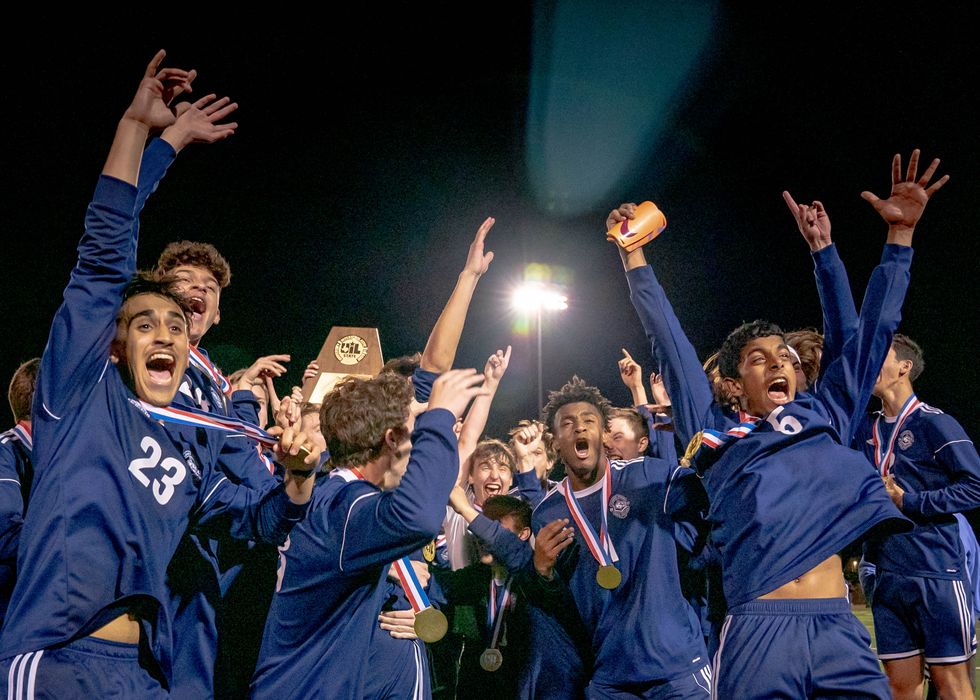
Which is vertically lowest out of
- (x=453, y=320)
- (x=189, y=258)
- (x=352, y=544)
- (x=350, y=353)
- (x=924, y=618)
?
(x=924, y=618)

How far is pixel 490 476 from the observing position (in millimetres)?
7141

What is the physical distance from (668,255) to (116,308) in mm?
28856

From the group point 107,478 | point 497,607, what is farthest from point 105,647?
point 497,607

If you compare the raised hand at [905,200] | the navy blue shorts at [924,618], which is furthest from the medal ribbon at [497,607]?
the raised hand at [905,200]

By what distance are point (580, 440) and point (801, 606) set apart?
5.88 ft

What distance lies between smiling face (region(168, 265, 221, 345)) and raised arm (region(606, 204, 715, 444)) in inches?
92.9

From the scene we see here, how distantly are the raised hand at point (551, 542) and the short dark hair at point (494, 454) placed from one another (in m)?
2.69

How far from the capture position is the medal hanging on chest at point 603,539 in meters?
4.39

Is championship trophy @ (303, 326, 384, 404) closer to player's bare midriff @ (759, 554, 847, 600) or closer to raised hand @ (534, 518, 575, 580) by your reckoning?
raised hand @ (534, 518, 575, 580)

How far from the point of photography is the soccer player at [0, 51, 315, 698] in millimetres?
2504

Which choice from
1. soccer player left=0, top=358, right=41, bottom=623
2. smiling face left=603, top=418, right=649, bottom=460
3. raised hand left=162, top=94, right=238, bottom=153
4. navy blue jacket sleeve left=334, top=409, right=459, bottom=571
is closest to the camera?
navy blue jacket sleeve left=334, top=409, right=459, bottom=571

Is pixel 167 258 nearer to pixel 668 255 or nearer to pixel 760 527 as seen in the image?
pixel 760 527

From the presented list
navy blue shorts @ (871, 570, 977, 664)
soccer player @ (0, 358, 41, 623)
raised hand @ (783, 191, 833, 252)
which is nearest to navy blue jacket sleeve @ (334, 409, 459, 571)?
soccer player @ (0, 358, 41, 623)

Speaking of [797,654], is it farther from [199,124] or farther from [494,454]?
[494,454]
